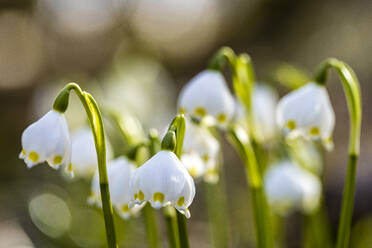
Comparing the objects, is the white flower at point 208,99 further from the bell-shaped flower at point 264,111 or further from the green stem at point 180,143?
the bell-shaped flower at point 264,111

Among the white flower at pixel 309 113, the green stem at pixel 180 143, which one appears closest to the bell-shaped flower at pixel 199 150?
the white flower at pixel 309 113

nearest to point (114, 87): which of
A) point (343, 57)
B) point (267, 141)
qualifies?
point (267, 141)

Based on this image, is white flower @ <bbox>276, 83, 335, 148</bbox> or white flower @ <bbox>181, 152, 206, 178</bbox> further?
white flower @ <bbox>181, 152, 206, 178</bbox>

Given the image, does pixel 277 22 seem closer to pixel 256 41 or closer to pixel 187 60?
pixel 256 41

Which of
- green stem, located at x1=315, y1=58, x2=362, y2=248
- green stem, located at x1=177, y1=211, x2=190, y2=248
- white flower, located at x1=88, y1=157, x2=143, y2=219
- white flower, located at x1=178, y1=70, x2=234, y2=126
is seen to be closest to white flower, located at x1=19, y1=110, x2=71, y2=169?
white flower, located at x1=88, y1=157, x2=143, y2=219

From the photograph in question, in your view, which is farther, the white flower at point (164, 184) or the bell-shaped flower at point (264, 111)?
the bell-shaped flower at point (264, 111)

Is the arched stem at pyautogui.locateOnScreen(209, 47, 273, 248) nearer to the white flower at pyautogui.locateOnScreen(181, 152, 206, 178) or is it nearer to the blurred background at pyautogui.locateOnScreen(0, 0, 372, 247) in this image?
the white flower at pyautogui.locateOnScreen(181, 152, 206, 178)
